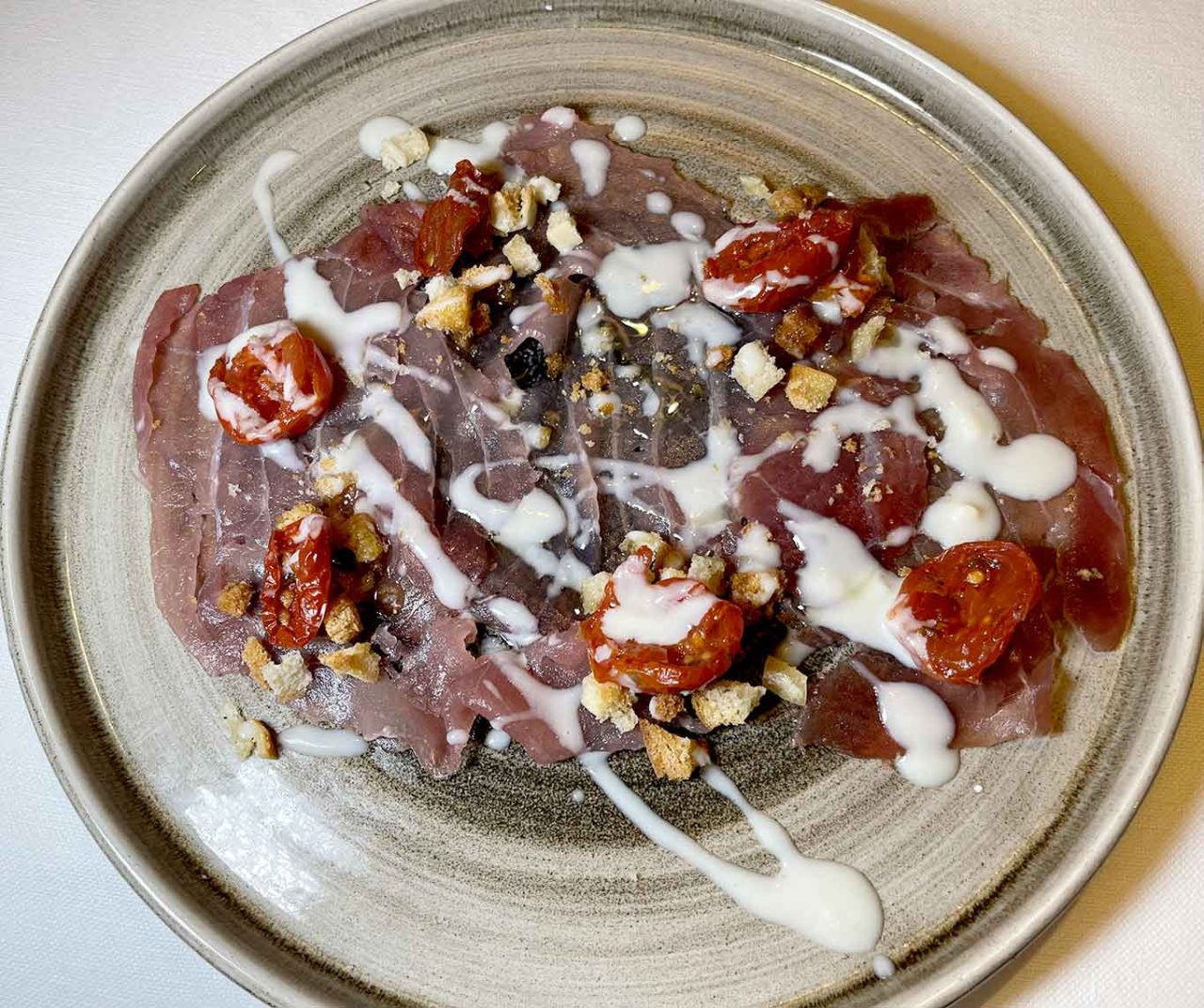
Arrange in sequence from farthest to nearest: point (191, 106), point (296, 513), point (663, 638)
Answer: point (191, 106)
point (296, 513)
point (663, 638)

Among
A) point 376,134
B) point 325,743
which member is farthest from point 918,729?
point 376,134

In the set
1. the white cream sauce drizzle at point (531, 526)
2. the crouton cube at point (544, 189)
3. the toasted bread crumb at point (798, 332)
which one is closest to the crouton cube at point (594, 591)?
the white cream sauce drizzle at point (531, 526)

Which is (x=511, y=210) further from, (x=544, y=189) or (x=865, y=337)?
(x=865, y=337)

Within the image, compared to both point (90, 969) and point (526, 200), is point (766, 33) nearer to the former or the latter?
point (526, 200)

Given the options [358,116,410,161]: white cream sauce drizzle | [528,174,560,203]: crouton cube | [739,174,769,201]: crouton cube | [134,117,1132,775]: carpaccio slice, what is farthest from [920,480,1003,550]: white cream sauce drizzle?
[358,116,410,161]: white cream sauce drizzle

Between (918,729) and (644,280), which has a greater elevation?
(644,280)

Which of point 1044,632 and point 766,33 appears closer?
point 1044,632

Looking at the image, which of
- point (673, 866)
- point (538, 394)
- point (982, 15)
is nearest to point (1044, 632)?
point (673, 866)
